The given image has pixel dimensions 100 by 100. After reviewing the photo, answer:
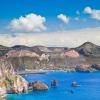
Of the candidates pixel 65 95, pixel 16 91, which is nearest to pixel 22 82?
pixel 16 91

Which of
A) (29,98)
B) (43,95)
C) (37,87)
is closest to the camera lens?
(29,98)

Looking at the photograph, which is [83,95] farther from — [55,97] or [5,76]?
[5,76]

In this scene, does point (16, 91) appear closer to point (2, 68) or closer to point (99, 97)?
point (2, 68)

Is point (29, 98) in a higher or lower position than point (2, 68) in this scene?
lower

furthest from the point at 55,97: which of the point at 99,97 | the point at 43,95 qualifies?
the point at 99,97

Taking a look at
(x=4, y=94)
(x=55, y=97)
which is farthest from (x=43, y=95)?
(x=4, y=94)

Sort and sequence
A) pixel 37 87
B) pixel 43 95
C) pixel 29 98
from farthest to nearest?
pixel 37 87
pixel 43 95
pixel 29 98

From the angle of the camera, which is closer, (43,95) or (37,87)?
(43,95)

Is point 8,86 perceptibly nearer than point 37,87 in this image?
Yes
